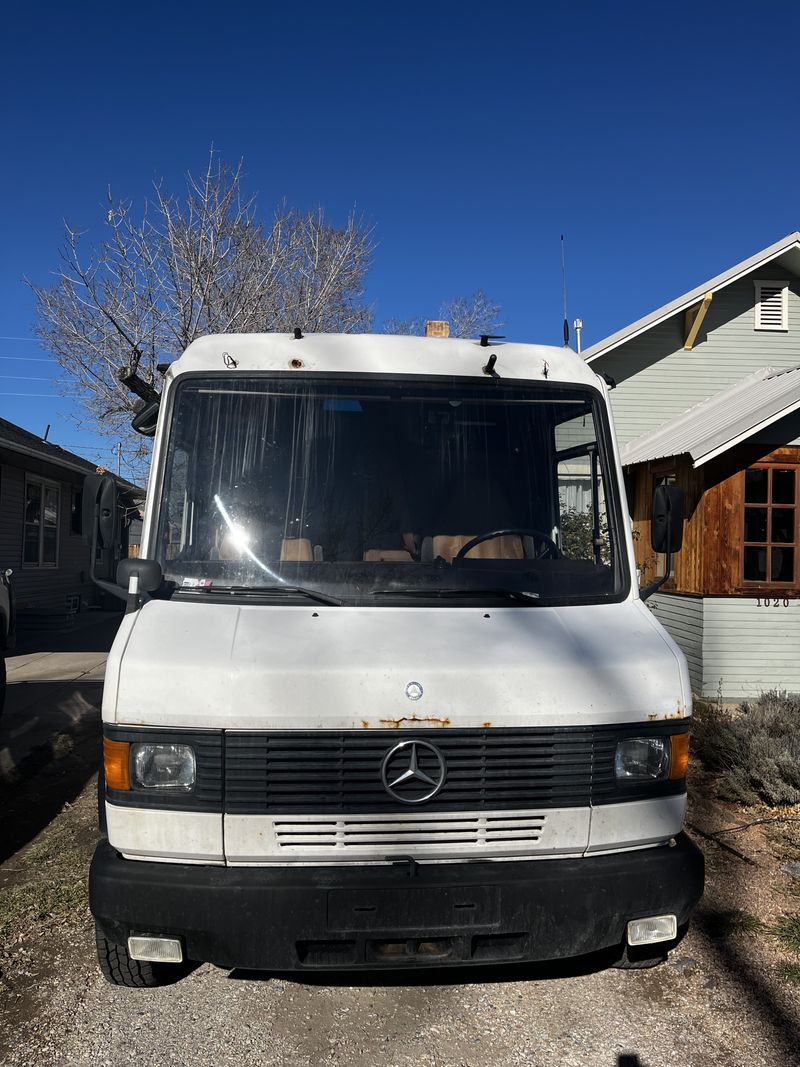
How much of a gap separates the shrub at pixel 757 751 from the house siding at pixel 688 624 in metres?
1.63

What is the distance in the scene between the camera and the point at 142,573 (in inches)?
124

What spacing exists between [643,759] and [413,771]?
82cm

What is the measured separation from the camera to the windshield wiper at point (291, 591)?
10.2ft

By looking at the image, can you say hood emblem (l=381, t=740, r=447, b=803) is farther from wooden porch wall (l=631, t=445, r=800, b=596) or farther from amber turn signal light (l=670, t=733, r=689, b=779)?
wooden porch wall (l=631, t=445, r=800, b=596)

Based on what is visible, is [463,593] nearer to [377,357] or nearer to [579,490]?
[579,490]

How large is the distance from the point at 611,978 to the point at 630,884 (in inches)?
39.0

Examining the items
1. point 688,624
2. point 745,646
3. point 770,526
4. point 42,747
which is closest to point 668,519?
point 42,747

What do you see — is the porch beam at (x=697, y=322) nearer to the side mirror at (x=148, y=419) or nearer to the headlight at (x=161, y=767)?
the side mirror at (x=148, y=419)

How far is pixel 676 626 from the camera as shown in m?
10.3

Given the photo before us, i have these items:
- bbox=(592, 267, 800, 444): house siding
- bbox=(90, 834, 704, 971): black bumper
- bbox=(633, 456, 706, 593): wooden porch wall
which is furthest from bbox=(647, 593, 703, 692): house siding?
bbox=(90, 834, 704, 971): black bumper

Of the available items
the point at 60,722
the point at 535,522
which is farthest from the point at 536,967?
the point at 60,722

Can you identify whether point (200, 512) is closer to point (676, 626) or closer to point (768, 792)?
point (768, 792)

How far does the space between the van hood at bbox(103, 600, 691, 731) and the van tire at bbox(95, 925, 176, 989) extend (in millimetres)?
986

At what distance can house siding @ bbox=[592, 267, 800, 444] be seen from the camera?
1281 cm
